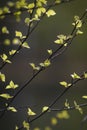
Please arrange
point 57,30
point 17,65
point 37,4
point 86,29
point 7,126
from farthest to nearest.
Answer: point 57,30, point 86,29, point 17,65, point 7,126, point 37,4

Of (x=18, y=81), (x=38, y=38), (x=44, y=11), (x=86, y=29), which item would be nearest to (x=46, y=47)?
(x=38, y=38)

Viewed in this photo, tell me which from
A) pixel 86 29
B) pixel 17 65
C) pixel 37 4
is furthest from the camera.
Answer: pixel 86 29

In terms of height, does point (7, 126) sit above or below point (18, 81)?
below

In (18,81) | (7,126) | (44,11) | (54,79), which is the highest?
(54,79)

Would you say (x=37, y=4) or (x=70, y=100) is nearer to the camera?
(x=37, y=4)

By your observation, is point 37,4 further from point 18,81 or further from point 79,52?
point 79,52

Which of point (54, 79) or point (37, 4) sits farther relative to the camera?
point (54, 79)

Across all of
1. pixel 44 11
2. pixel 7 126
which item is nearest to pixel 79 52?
pixel 7 126

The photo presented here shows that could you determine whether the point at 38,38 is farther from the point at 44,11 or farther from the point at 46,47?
the point at 44,11

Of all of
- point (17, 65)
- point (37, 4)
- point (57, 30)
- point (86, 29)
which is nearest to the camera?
point (37, 4)
